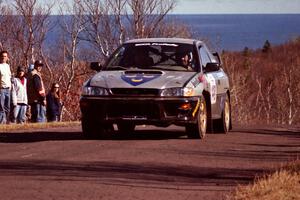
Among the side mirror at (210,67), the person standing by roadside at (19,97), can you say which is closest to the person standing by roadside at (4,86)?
the person standing by roadside at (19,97)

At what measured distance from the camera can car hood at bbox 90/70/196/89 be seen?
13.9m

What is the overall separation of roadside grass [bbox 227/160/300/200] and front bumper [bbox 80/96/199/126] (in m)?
3.77

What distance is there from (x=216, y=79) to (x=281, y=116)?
4695 cm

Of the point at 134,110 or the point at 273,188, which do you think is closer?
the point at 273,188

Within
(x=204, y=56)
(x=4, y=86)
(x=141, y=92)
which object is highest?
(x=204, y=56)

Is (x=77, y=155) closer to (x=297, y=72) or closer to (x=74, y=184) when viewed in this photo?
(x=74, y=184)

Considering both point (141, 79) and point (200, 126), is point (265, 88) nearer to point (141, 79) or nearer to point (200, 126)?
point (200, 126)

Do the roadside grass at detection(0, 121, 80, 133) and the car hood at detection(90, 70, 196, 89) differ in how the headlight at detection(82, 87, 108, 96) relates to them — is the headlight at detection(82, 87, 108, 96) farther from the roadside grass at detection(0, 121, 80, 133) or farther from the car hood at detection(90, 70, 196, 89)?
the roadside grass at detection(0, 121, 80, 133)

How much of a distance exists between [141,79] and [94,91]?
74cm

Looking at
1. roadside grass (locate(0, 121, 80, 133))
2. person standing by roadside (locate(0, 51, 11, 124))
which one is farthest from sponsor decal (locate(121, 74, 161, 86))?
person standing by roadside (locate(0, 51, 11, 124))

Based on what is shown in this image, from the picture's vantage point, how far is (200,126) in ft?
Answer: 47.7

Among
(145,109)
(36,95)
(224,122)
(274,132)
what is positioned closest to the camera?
(145,109)

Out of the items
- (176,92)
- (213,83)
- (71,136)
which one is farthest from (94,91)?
(213,83)

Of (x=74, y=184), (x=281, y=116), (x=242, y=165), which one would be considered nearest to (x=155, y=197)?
(x=74, y=184)
